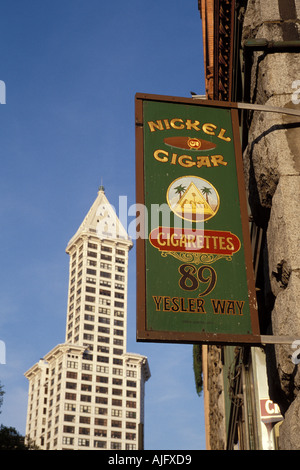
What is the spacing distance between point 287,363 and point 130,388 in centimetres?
14144

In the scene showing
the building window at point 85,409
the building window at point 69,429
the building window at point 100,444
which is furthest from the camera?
the building window at point 85,409

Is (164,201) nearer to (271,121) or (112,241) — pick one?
(271,121)

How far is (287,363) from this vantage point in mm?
5777

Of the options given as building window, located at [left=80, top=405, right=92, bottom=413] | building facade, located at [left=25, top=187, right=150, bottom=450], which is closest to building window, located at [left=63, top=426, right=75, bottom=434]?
building facade, located at [left=25, top=187, right=150, bottom=450]

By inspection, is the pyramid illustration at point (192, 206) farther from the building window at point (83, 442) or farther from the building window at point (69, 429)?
the building window at point (83, 442)

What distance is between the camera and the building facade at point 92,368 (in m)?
132

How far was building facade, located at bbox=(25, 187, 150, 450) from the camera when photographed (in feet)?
431

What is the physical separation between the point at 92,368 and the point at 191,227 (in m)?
138

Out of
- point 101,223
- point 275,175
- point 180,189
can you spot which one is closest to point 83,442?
point 101,223

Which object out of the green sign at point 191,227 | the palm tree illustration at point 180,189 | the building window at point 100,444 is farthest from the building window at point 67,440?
A: the palm tree illustration at point 180,189

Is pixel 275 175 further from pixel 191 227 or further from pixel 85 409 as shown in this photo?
pixel 85 409

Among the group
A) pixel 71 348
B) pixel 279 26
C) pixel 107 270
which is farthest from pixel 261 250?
pixel 107 270

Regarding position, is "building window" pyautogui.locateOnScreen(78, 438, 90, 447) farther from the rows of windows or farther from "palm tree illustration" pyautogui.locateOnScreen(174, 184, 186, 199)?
"palm tree illustration" pyautogui.locateOnScreen(174, 184, 186, 199)

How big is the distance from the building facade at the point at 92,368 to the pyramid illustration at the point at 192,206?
414 ft
